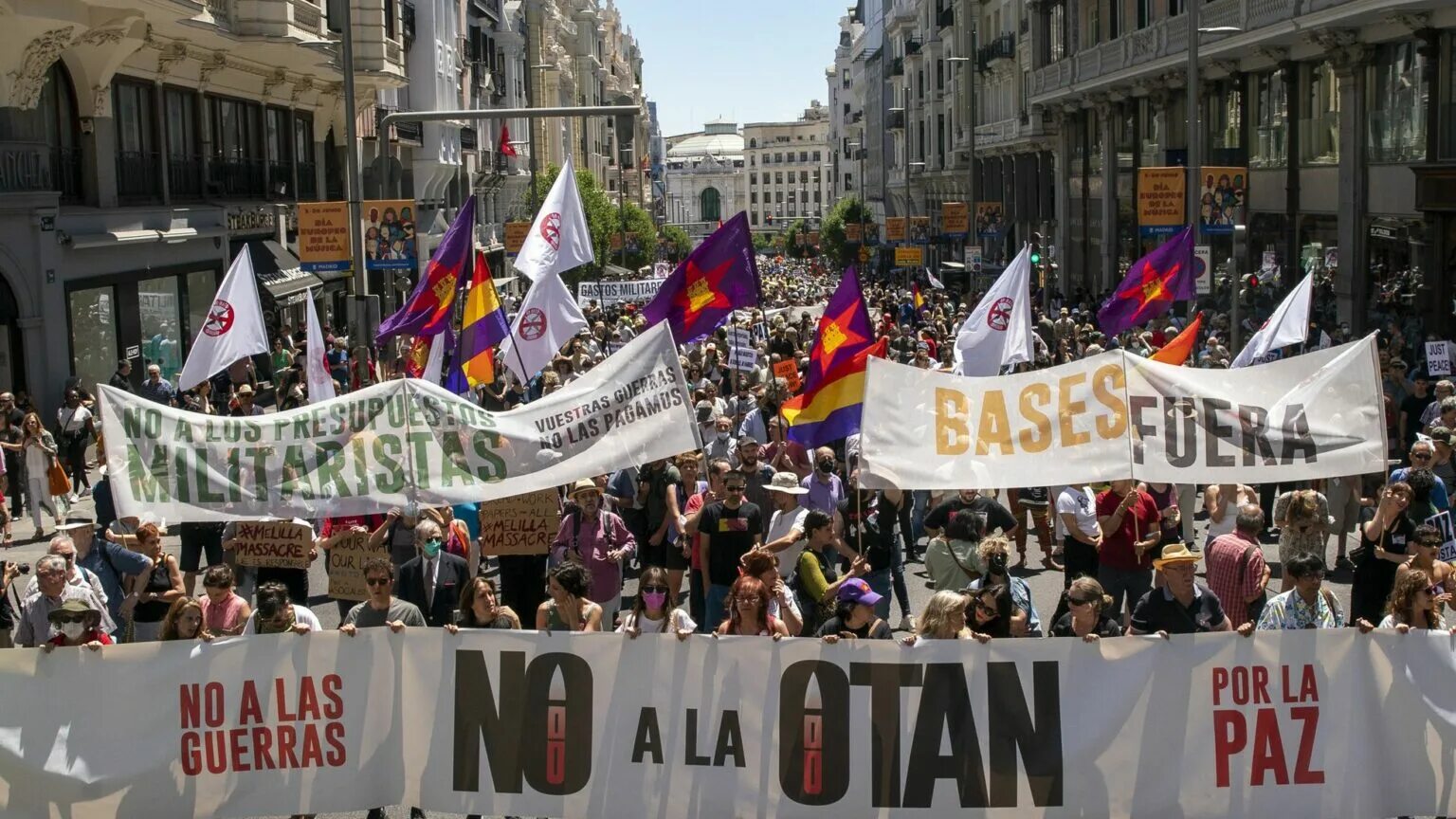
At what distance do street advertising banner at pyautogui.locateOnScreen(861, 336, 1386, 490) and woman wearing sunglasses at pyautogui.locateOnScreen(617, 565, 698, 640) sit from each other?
1148 mm

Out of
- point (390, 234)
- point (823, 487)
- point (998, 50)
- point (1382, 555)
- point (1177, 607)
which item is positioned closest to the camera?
point (1177, 607)

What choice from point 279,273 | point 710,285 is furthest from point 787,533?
point 279,273

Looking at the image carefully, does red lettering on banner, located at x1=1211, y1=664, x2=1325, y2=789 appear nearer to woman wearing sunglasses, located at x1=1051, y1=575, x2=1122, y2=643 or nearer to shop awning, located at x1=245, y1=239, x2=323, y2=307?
woman wearing sunglasses, located at x1=1051, y1=575, x2=1122, y2=643

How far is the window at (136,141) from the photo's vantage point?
1075 inches

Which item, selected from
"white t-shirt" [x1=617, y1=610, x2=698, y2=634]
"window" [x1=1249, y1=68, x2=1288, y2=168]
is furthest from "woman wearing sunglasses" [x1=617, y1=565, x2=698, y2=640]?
"window" [x1=1249, y1=68, x2=1288, y2=168]

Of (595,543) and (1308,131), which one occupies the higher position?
(1308,131)

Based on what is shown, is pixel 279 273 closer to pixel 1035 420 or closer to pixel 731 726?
pixel 1035 420

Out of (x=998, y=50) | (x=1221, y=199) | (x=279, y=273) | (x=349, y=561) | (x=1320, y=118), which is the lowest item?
(x=349, y=561)

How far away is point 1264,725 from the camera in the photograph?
7363mm

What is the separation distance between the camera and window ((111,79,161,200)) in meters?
27.3

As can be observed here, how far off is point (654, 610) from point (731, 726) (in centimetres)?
110

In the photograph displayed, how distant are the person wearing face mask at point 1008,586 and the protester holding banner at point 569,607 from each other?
6.06 feet

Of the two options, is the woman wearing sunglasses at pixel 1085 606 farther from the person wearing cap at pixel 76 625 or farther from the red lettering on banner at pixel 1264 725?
the person wearing cap at pixel 76 625

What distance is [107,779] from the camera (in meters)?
7.50
